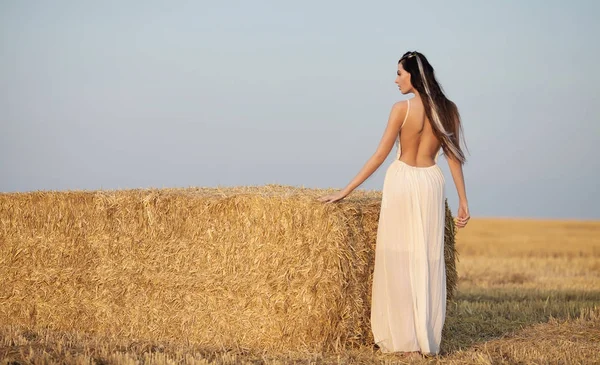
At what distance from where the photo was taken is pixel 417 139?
6.88m

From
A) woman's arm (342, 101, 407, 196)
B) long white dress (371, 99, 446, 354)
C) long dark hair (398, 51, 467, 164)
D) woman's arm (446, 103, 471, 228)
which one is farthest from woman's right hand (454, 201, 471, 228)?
woman's arm (342, 101, 407, 196)

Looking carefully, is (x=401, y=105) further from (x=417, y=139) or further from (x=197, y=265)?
(x=197, y=265)

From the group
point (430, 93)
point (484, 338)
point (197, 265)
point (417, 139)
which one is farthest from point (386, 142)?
point (484, 338)

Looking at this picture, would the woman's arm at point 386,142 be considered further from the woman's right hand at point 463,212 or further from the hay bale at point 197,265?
the woman's right hand at point 463,212

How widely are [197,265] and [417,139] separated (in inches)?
100

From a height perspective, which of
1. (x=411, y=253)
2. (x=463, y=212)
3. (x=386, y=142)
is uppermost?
(x=386, y=142)

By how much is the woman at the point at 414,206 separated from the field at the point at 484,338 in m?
0.36

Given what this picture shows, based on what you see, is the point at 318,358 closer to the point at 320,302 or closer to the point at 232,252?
the point at 320,302

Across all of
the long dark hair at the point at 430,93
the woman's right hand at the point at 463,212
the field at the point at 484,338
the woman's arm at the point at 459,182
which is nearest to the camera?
the field at the point at 484,338

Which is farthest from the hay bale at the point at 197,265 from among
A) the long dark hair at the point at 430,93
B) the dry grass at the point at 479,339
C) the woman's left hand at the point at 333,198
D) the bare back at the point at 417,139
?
the long dark hair at the point at 430,93

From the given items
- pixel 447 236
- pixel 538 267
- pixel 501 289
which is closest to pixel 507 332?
pixel 447 236

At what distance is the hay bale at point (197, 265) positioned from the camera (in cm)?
703

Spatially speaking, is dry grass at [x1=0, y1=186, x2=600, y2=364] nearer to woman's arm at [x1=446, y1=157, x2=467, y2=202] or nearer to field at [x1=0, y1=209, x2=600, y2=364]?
field at [x1=0, y1=209, x2=600, y2=364]

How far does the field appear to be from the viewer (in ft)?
21.7
